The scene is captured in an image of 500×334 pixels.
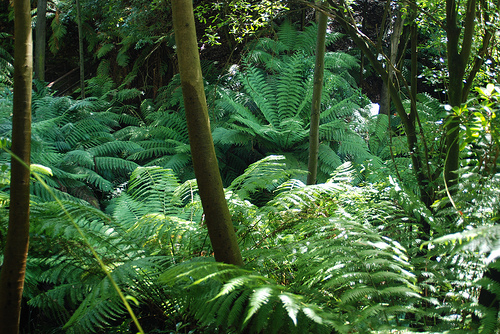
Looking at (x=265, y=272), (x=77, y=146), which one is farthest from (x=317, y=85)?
(x=77, y=146)

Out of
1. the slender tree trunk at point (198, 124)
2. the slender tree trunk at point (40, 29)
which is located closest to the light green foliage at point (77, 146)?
the slender tree trunk at point (40, 29)

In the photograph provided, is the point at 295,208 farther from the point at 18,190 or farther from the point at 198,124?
the point at 18,190

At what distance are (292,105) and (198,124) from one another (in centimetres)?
377

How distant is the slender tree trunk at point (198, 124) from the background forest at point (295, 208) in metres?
0.06

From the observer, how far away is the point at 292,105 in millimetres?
4852

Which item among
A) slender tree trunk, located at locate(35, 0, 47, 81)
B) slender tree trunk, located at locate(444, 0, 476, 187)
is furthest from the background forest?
slender tree trunk, located at locate(35, 0, 47, 81)

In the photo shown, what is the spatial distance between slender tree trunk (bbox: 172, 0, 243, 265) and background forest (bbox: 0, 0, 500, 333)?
2.3 inches

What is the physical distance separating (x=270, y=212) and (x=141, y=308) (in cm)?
79

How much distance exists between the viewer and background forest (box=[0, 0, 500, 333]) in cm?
110

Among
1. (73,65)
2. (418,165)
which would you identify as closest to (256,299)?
(418,165)

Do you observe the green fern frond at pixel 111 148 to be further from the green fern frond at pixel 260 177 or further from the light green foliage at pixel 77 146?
the green fern frond at pixel 260 177

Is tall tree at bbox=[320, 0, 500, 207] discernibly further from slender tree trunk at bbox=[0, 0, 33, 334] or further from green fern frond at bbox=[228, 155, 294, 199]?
slender tree trunk at bbox=[0, 0, 33, 334]

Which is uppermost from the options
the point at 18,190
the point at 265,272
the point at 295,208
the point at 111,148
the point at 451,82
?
the point at 111,148

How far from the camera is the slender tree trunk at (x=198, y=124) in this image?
1207 mm
